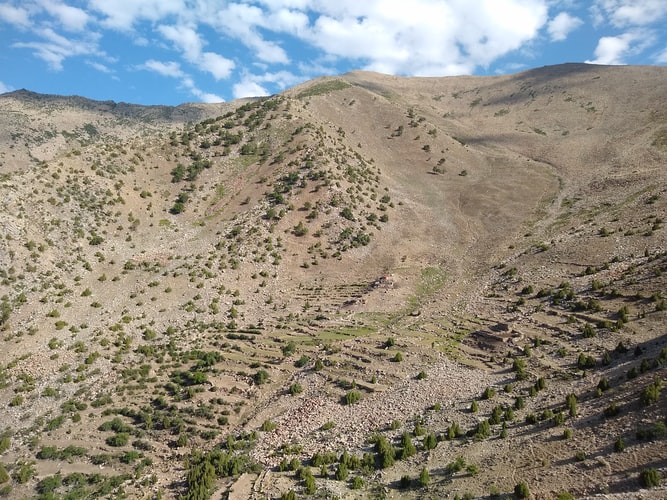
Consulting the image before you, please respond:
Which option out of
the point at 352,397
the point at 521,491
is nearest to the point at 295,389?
the point at 352,397

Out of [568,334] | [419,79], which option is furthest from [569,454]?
[419,79]

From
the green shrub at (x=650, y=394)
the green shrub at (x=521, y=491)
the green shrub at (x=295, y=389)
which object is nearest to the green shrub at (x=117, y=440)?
the green shrub at (x=295, y=389)

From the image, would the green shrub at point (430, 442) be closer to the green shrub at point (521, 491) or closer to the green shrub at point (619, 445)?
the green shrub at point (521, 491)

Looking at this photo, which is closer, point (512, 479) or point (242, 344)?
point (512, 479)

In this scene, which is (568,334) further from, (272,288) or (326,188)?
(326,188)

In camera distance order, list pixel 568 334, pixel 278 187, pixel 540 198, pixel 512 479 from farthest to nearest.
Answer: pixel 540 198 → pixel 278 187 → pixel 568 334 → pixel 512 479

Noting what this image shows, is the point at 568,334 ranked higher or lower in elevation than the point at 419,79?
lower

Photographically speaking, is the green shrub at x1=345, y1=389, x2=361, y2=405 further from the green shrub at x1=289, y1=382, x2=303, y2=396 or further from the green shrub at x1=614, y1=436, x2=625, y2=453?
the green shrub at x1=614, y1=436, x2=625, y2=453

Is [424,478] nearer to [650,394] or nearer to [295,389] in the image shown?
[650,394]
